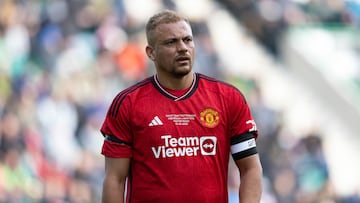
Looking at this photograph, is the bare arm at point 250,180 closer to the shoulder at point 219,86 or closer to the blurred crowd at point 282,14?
the shoulder at point 219,86

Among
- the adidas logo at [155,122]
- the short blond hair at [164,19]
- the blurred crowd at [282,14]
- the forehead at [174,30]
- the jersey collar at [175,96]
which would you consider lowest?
the adidas logo at [155,122]

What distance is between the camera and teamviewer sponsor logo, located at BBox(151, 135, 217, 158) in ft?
21.0

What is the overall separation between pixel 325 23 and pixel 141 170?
10.7 metres

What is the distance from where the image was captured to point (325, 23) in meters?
16.9

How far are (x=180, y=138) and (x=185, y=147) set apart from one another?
0.18 ft

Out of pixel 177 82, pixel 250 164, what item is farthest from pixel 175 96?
pixel 250 164

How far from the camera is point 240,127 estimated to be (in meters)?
6.51

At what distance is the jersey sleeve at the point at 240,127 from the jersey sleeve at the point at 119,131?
556 mm

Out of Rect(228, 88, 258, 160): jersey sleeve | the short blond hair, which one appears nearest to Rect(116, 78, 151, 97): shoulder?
the short blond hair

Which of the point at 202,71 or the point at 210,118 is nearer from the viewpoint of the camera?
the point at 210,118

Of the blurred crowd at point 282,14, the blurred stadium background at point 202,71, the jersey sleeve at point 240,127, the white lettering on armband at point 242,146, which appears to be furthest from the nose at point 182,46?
the blurred crowd at point 282,14

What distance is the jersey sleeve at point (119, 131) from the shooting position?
6.54m

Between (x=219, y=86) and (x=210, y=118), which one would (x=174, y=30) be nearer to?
(x=219, y=86)

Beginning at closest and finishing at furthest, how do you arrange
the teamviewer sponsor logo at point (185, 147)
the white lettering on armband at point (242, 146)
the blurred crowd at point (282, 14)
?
the teamviewer sponsor logo at point (185, 147) < the white lettering on armband at point (242, 146) < the blurred crowd at point (282, 14)
